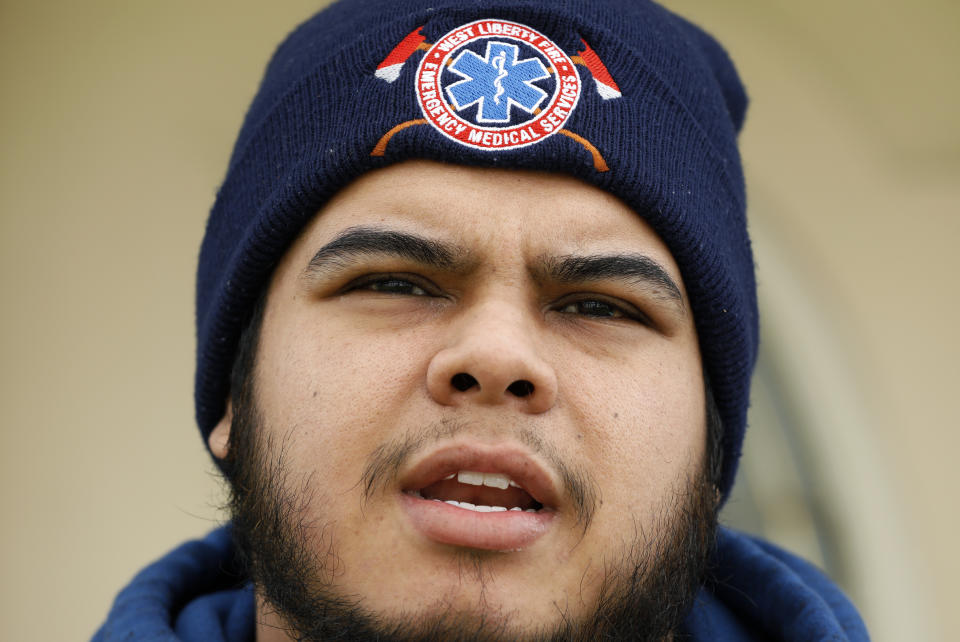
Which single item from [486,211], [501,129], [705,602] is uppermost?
[501,129]

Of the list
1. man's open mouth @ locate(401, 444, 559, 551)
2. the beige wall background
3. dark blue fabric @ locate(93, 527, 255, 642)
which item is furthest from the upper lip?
the beige wall background

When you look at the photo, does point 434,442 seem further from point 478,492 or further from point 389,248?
point 389,248

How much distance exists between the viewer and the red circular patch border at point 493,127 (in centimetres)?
138

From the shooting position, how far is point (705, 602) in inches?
70.4

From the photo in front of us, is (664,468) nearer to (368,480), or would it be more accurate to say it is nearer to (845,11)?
(368,480)

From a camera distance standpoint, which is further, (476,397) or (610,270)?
(610,270)

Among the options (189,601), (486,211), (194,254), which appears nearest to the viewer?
(486,211)

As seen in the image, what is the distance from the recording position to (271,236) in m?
1.50

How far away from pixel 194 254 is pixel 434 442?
1.79 metres

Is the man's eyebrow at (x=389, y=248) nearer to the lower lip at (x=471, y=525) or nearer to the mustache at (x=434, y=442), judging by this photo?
the mustache at (x=434, y=442)

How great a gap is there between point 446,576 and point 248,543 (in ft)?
1.56

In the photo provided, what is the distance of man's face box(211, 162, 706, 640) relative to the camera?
1220mm

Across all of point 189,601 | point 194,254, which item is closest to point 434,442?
point 189,601

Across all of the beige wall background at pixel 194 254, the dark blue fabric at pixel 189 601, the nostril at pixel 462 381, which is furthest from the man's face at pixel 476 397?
the beige wall background at pixel 194 254
